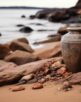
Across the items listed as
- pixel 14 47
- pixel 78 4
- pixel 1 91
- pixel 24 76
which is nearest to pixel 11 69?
pixel 24 76

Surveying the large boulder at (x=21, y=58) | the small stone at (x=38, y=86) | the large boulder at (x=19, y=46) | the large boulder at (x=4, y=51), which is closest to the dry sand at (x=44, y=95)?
the small stone at (x=38, y=86)

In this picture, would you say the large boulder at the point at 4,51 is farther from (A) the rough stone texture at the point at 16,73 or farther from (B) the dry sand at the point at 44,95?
(B) the dry sand at the point at 44,95

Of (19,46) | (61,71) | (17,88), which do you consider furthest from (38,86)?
(19,46)

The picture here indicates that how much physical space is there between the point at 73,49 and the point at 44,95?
1228 millimetres

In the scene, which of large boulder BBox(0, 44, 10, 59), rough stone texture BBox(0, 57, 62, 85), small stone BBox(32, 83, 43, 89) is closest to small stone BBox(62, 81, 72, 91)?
small stone BBox(32, 83, 43, 89)

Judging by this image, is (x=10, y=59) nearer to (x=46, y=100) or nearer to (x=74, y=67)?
(x=74, y=67)

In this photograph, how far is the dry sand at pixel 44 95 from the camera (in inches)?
202

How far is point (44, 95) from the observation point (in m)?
5.41

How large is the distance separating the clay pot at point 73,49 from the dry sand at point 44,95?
614 millimetres

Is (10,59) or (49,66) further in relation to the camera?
(10,59)

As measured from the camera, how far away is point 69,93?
17.4 ft

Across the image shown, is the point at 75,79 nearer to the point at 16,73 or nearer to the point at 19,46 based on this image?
the point at 16,73

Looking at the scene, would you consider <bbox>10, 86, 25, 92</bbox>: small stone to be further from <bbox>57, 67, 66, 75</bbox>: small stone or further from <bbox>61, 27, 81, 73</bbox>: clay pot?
<bbox>61, 27, 81, 73</bbox>: clay pot

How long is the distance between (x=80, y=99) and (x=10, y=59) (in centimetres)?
518
